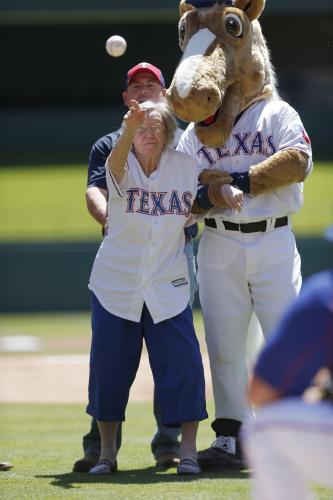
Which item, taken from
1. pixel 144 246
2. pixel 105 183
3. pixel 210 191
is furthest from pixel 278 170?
pixel 105 183

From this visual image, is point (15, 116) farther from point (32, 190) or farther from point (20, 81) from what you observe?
point (32, 190)

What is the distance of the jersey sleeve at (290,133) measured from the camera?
495cm

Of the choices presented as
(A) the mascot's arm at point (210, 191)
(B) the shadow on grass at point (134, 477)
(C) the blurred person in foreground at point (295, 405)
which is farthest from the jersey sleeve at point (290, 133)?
(C) the blurred person in foreground at point (295, 405)

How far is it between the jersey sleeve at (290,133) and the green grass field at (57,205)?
456 inches

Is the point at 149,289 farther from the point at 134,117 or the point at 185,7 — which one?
the point at 185,7

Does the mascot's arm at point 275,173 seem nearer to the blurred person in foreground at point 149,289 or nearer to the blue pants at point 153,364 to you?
the blurred person in foreground at point 149,289

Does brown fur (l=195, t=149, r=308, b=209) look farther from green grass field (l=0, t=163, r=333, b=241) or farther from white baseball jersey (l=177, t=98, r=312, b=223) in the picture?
green grass field (l=0, t=163, r=333, b=241)

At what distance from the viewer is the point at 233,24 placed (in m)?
4.94

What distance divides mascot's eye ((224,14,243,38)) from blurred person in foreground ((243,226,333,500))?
7.51ft

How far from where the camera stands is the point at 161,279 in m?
4.86

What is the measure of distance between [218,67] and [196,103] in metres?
0.24

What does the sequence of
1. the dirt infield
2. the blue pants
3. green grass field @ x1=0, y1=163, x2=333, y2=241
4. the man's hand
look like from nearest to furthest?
the man's hand < the blue pants < the dirt infield < green grass field @ x1=0, y1=163, x2=333, y2=241

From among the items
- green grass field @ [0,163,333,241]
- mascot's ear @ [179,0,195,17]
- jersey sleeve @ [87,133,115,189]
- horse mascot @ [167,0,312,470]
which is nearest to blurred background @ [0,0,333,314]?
green grass field @ [0,163,333,241]

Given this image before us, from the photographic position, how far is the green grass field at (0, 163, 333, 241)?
1803 centimetres
